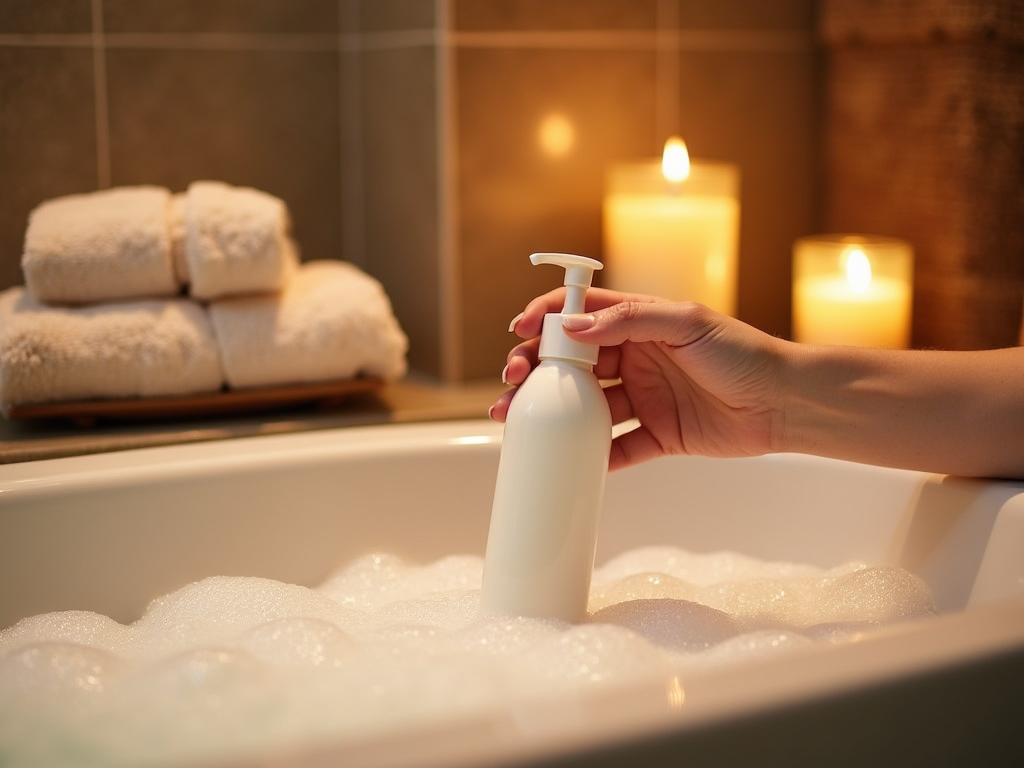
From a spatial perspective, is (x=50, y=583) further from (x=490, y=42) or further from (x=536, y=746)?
(x=490, y=42)

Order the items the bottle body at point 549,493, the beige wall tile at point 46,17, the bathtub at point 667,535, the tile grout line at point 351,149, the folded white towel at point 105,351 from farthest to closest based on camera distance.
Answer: the tile grout line at point 351,149
the beige wall tile at point 46,17
the folded white towel at point 105,351
the bottle body at point 549,493
the bathtub at point 667,535

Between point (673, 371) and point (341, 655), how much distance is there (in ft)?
1.29

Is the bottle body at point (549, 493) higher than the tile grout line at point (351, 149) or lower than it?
lower

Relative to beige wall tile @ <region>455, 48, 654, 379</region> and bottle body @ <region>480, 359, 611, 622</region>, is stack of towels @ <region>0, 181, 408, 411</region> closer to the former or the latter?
beige wall tile @ <region>455, 48, 654, 379</region>

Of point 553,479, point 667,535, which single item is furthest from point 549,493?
point 667,535

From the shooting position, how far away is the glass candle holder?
1.54m

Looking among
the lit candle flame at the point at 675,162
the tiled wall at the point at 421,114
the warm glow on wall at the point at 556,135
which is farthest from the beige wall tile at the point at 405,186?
the lit candle flame at the point at 675,162

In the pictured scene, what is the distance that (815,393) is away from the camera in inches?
38.7

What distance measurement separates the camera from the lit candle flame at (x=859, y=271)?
1537mm

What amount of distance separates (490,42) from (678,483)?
0.67 m

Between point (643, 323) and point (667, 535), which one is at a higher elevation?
point (643, 323)

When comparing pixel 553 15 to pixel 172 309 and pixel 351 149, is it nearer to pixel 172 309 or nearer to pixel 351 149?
pixel 351 149

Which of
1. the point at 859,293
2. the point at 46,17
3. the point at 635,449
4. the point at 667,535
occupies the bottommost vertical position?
the point at 667,535

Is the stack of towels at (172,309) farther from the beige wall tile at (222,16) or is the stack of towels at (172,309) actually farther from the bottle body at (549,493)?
the bottle body at (549,493)
